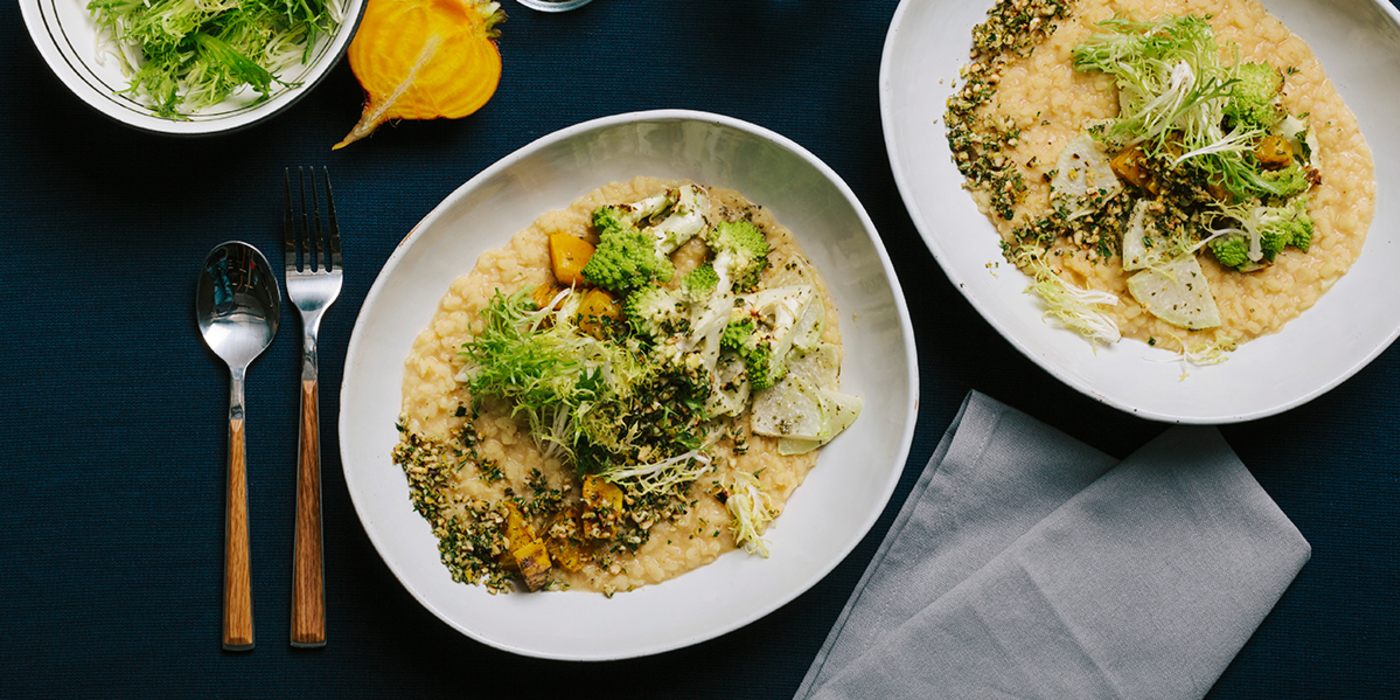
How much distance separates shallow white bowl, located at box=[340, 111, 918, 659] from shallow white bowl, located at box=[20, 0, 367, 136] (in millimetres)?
736

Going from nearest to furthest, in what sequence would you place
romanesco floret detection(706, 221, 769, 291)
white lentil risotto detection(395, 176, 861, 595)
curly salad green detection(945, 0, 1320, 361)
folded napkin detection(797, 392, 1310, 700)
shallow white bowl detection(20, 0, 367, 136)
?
shallow white bowl detection(20, 0, 367, 136) → white lentil risotto detection(395, 176, 861, 595) → romanesco floret detection(706, 221, 769, 291) → curly salad green detection(945, 0, 1320, 361) → folded napkin detection(797, 392, 1310, 700)

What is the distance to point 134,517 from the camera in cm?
346

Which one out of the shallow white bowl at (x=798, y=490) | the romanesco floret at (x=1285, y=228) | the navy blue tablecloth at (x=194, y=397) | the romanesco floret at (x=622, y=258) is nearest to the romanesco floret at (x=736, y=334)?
the romanesco floret at (x=622, y=258)

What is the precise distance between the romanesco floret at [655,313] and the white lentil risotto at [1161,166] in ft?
4.79

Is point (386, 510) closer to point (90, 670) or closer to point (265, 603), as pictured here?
point (265, 603)

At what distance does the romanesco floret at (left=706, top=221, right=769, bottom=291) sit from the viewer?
3281mm

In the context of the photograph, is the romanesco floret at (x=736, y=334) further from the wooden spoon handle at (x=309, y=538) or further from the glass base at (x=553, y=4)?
the wooden spoon handle at (x=309, y=538)

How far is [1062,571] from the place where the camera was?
353 cm

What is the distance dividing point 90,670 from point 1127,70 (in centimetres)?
519

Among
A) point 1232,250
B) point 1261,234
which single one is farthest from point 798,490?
point 1261,234

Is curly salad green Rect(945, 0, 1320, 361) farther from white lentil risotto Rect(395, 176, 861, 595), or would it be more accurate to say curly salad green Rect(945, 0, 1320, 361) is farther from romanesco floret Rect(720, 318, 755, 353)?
romanesco floret Rect(720, 318, 755, 353)

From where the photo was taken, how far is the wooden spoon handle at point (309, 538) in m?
3.28

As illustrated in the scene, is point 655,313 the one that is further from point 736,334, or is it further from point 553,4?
point 553,4

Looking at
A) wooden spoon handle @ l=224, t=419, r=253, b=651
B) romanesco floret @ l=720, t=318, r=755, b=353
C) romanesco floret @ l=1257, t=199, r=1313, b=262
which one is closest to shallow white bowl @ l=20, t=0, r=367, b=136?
wooden spoon handle @ l=224, t=419, r=253, b=651
